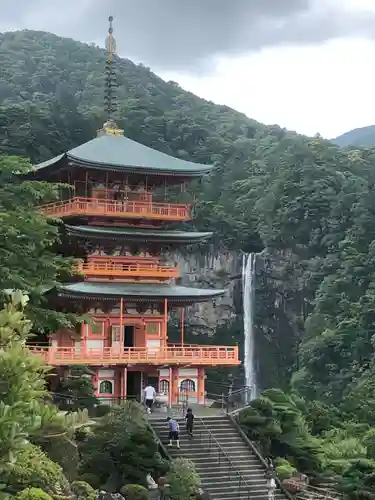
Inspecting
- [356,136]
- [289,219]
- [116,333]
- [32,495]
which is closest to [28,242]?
[116,333]

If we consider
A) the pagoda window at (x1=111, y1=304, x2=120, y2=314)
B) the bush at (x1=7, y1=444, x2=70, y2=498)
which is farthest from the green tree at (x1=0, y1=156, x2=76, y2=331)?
the bush at (x1=7, y1=444, x2=70, y2=498)

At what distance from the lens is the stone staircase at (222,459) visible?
22.5 metres

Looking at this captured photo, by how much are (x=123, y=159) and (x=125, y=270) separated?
Answer: 3.85m

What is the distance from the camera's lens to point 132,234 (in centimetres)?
2927

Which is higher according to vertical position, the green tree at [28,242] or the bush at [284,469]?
the green tree at [28,242]

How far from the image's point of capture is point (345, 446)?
2930 centimetres

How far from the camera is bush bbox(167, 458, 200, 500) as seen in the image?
2067 centimetres

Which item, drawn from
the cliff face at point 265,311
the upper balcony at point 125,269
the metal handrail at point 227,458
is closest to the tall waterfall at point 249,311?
the cliff face at point 265,311

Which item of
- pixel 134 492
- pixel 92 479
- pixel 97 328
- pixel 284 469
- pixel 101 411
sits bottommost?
pixel 284 469

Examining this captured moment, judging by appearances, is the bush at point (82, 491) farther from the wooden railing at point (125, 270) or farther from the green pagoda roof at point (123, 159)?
the green pagoda roof at point (123, 159)

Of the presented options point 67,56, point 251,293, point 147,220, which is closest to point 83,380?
point 147,220

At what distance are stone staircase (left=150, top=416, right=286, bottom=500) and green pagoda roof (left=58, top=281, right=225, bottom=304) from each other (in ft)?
15.9

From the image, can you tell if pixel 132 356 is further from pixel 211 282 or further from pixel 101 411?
pixel 211 282

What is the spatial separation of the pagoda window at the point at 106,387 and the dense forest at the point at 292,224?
8.43 meters
